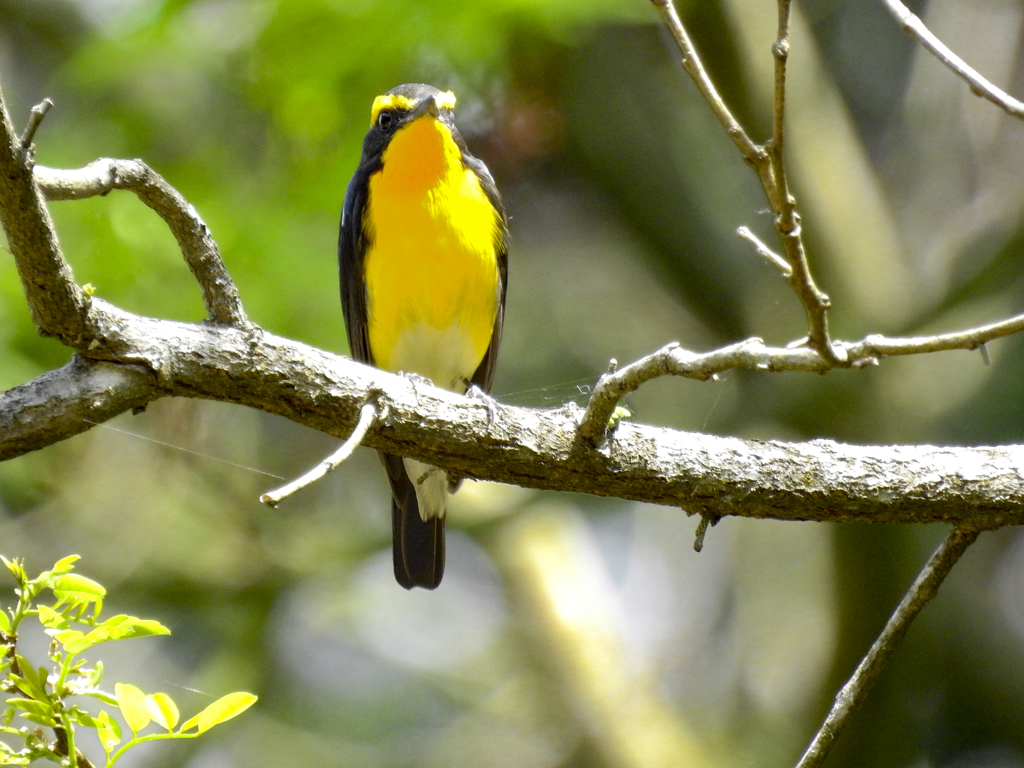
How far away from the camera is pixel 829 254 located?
7.06m

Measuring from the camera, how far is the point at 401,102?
189 inches

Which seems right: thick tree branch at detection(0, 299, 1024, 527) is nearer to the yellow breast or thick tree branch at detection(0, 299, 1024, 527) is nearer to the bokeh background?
the yellow breast

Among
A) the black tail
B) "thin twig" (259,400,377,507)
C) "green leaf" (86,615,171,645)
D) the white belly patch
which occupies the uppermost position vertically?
"thin twig" (259,400,377,507)

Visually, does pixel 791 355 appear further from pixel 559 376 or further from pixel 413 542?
pixel 559 376

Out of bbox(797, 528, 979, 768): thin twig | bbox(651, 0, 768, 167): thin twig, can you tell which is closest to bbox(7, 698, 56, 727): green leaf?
bbox(651, 0, 768, 167): thin twig

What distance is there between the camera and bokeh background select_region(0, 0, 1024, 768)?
5.47 metres

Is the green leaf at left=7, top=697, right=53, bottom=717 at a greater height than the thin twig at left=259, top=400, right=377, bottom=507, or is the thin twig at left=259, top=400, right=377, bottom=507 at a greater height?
the thin twig at left=259, top=400, right=377, bottom=507

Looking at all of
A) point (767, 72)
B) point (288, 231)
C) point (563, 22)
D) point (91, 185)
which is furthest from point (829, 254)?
point (91, 185)

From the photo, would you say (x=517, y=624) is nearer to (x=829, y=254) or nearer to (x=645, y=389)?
(x=645, y=389)

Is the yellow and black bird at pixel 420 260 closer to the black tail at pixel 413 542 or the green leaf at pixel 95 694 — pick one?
the black tail at pixel 413 542

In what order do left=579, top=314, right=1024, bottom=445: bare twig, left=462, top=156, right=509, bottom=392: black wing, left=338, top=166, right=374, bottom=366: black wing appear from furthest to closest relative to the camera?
left=462, top=156, right=509, bottom=392: black wing → left=338, top=166, right=374, bottom=366: black wing → left=579, top=314, right=1024, bottom=445: bare twig

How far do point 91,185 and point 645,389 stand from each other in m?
5.89

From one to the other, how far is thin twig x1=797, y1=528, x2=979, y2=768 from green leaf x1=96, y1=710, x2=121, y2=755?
1580 mm

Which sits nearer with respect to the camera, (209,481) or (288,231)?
(288,231)
